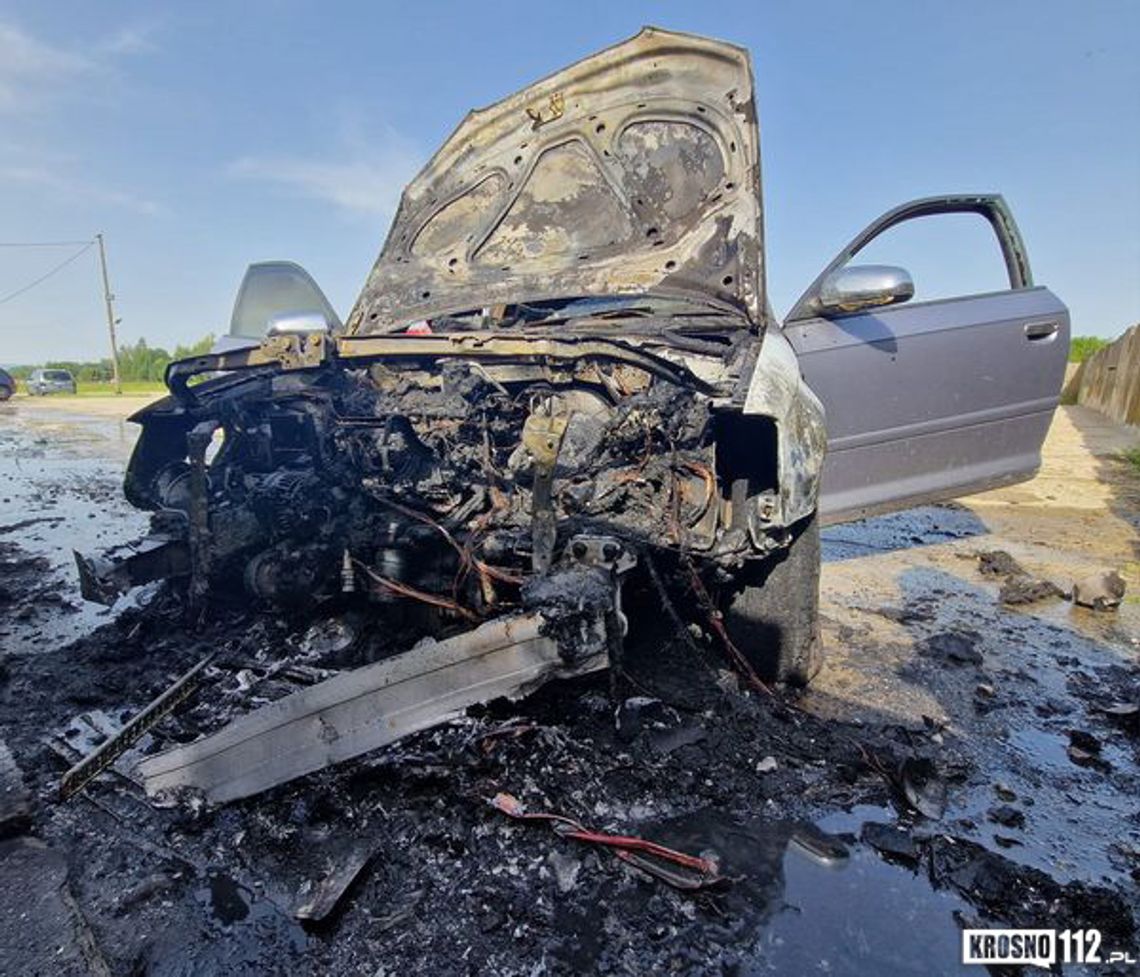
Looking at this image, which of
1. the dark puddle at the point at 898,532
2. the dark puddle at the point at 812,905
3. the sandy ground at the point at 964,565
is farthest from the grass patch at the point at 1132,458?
the dark puddle at the point at 812,905

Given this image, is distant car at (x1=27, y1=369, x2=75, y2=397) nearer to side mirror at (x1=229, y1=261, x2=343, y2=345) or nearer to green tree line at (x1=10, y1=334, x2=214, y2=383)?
green tree line at (x1=10, y1=334, x2=214, y2=383)

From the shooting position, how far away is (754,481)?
2.48 metres

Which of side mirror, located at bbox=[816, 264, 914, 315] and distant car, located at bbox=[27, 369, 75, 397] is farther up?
side mirror, located at bbox=[816, 264, 914, 315]

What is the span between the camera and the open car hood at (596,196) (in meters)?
3.07

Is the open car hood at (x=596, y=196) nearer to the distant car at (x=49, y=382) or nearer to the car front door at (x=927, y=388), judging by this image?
the car front door at (x=927, y=388)

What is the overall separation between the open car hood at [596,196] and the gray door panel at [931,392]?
82 centimetres

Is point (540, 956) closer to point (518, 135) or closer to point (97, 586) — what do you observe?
point (97, 586)

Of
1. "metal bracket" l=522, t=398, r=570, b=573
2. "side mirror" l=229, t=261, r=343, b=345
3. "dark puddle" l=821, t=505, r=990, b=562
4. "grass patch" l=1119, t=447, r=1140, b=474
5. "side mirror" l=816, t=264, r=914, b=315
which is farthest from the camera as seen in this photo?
"grass patch" l=1119, t=447, r=1140, b=474

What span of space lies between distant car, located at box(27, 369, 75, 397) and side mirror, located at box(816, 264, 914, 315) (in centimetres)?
3544

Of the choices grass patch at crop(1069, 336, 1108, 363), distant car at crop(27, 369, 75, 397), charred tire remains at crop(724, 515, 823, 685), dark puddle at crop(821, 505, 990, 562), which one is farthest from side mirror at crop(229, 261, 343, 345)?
distant car at crop(27, 369, 75, 397)

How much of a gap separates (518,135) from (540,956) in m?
3.51

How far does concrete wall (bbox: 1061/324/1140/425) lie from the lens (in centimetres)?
1281

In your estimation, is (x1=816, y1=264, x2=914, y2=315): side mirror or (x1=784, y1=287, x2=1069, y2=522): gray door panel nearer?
(x1=816, y1=264, x2=914, y2=315): side mirror

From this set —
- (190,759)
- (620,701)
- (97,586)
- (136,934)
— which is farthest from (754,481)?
(97,586)
